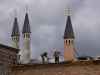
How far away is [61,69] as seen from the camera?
993 inches

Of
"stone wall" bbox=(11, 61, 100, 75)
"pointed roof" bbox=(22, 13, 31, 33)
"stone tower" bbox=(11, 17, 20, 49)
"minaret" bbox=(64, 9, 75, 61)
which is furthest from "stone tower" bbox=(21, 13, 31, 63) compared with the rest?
"stone wall" bbox=(11, 61, 100, 75)

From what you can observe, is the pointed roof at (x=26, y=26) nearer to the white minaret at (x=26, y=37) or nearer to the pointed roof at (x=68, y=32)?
the white minaret at (x=26, y=37)

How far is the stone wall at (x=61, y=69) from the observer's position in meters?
24.3

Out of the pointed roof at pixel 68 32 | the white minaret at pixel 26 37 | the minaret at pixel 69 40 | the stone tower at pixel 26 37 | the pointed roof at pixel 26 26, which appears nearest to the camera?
the stone tower at pixel 26 37

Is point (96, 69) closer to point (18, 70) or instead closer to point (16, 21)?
point (18, 70)

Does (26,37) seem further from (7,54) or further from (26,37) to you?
(7,54)

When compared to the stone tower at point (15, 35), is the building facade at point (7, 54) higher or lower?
lower

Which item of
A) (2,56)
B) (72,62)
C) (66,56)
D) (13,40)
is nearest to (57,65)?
(72,62)

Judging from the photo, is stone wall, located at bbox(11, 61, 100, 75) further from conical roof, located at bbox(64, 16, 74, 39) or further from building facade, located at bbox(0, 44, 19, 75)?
conical roof, located at bbox(64, 16, 74, 39)

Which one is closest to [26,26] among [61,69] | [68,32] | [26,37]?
[26,37]

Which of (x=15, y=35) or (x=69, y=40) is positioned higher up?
(x=15, y=35)

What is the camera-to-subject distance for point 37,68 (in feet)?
85.8

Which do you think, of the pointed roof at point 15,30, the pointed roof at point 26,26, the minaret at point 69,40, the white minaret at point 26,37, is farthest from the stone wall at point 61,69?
the pointed roof at point 15,30

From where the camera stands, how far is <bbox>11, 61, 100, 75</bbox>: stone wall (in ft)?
79.7
